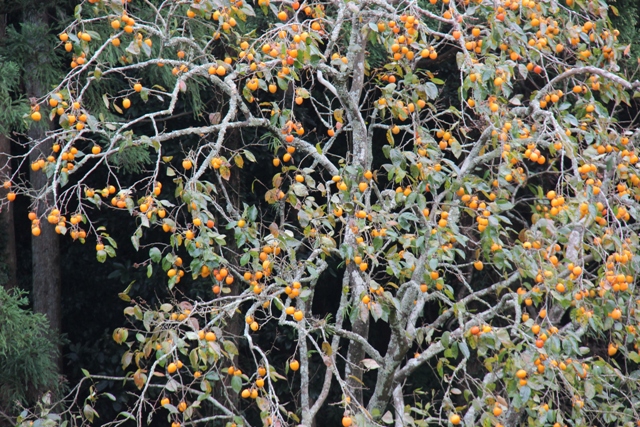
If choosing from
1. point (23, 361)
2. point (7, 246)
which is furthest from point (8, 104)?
point (7, 246)

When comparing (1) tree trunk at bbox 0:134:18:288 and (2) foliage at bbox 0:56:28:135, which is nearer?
(2) foliage at bbox 0:56:28:135

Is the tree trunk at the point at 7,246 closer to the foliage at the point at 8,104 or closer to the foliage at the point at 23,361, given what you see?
the foliage at the point at 23,361

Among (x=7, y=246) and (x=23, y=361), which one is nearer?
(x=23, y=361)

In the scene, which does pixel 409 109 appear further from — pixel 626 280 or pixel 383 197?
pixel 626 280

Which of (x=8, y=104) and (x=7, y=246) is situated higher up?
(x=8, y=104)

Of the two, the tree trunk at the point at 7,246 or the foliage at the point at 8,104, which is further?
the tree trunk at the point at 7,246

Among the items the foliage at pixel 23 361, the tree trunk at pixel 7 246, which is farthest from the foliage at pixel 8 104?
the tree trunk at pixel 7 246

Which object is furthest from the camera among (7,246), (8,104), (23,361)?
(7,246)

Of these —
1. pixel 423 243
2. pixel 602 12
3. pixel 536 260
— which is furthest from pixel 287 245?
pixel 602 12

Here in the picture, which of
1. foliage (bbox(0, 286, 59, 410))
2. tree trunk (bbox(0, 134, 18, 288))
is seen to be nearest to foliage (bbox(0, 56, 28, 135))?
foliage (bbox(0, 286, 59, 410))

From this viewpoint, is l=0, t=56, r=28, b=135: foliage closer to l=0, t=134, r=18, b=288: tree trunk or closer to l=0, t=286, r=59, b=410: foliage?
l=0, t=286, r=59, b=410: foliage

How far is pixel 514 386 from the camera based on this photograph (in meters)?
2.22

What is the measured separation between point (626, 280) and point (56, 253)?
323 centimetres

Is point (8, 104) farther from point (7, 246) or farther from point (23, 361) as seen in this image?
point (7, 246)
